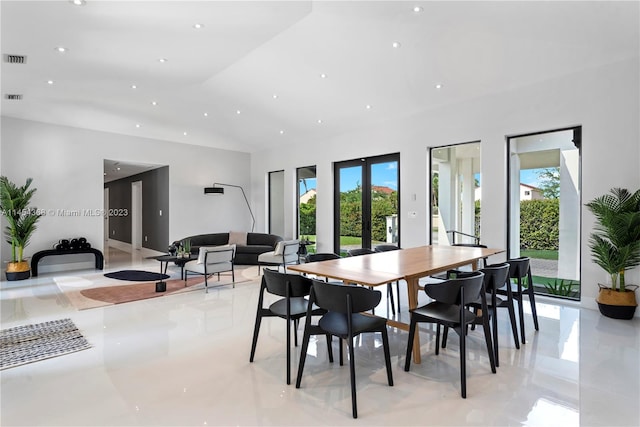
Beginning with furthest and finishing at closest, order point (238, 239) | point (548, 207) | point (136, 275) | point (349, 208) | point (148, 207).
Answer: point (148, 207), point (238, 239), point (349, 208), point (136, 275), point (548, 207)

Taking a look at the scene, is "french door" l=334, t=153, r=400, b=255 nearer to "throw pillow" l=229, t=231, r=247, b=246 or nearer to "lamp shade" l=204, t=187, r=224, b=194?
"throw pillow" l=229, t=231, r=247, b=246

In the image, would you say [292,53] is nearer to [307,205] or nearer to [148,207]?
[307,205]

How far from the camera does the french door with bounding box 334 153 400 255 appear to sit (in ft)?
22.5

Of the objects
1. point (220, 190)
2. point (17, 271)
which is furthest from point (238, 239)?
point (17, 271)

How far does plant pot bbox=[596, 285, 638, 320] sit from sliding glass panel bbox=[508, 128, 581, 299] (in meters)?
0.73

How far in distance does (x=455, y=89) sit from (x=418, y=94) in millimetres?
554

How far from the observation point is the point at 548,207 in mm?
5082

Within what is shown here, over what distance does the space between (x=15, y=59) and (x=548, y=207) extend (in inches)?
288

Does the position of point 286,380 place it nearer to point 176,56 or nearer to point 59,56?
point 176,56

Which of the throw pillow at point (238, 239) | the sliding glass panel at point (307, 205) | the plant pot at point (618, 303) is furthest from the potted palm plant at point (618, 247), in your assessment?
the throw pillow at point (238, 239)

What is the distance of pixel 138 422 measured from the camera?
2068mm

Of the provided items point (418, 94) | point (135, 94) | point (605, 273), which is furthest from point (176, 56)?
point (605, 273)

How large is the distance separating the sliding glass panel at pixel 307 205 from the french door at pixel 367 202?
2.58ft

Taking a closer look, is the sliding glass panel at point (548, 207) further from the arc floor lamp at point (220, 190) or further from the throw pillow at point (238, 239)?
the arc floor lamp at point (220, 190)
